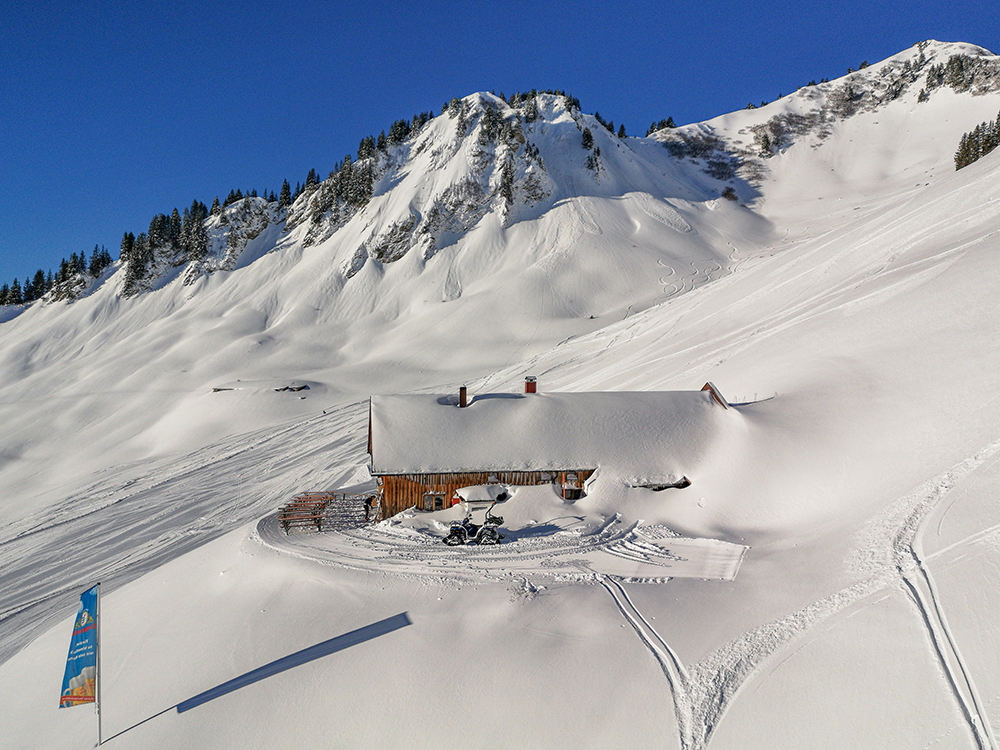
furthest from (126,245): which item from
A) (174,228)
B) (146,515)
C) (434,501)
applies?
(434,501)

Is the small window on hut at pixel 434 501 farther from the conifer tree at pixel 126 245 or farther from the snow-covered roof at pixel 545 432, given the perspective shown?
the conifer tree at pixel 126 245

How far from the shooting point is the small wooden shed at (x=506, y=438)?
17.5 m

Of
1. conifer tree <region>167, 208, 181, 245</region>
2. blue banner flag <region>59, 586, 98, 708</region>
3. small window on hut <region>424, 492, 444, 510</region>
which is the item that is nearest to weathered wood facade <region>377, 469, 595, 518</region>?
small window on hut <region>424, 492, 444, 510</region>

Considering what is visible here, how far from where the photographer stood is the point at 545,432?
1845 centimetres

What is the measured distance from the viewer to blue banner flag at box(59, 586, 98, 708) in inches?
356

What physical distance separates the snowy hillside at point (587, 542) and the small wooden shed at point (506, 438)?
2.72 feet

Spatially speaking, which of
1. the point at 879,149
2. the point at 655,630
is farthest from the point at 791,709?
the point at 879,149

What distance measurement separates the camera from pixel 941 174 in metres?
72.1

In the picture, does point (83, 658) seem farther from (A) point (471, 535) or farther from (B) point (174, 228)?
(B) point (174, 228)

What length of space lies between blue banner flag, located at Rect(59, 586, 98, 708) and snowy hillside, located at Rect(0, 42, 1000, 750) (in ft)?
3.44

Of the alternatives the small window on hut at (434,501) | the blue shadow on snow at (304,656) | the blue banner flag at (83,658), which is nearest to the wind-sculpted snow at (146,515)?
the blue banner flag at (83,658)

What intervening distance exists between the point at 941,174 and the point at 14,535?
340 ft

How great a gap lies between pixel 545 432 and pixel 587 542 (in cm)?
486

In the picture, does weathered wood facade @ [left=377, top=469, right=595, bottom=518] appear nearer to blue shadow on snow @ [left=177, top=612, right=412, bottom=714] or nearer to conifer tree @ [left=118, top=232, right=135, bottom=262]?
blue shadow on snow @ [left=177, top=612, right=412, bottom=714]
